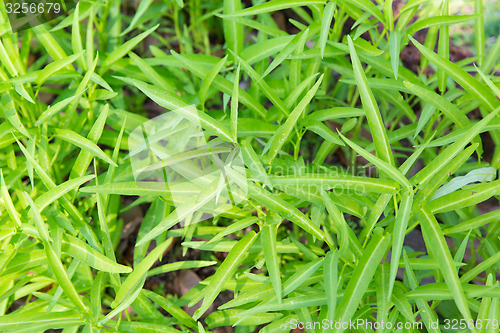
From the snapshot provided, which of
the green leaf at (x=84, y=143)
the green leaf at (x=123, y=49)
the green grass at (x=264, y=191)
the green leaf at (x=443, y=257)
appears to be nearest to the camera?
the green leaf at (x=443, y=257)

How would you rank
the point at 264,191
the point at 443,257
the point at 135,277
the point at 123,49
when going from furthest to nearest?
the point at 123,49
the point at 135,277
the point at 264,191
the point at 443,257

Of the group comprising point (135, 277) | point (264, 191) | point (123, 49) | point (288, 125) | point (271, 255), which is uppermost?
point (123, 49)

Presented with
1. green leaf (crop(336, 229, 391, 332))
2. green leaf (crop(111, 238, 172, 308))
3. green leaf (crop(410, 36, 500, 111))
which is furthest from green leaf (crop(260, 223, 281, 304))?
green leaf (crop(410, 36, 500, 111))

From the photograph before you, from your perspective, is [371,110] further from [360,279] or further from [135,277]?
[135,277]

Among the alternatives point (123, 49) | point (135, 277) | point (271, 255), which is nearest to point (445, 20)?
point (271, 255)

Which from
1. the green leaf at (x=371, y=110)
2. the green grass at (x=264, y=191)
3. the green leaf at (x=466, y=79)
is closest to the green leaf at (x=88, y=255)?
the green grass at (x=264, y=191)

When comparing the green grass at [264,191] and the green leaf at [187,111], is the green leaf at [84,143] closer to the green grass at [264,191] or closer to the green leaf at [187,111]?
the green grass at [264,191]

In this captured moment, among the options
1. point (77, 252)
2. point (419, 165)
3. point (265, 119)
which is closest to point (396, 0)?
point (419, 165)

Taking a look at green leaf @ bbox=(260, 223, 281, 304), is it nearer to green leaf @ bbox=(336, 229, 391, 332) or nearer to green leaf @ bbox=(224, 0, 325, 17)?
green leaf @ bbox=(336, 229, 391, 332)

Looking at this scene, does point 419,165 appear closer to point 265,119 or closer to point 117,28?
point 265,119

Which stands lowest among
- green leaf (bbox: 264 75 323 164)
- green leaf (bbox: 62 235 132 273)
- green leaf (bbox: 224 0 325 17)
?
green leaf (bbox: 62 235 132 273)

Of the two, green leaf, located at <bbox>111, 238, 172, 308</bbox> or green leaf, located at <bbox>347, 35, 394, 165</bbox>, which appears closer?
green leaf, located at <bbox>347, 35, 394, 165</bbox>
